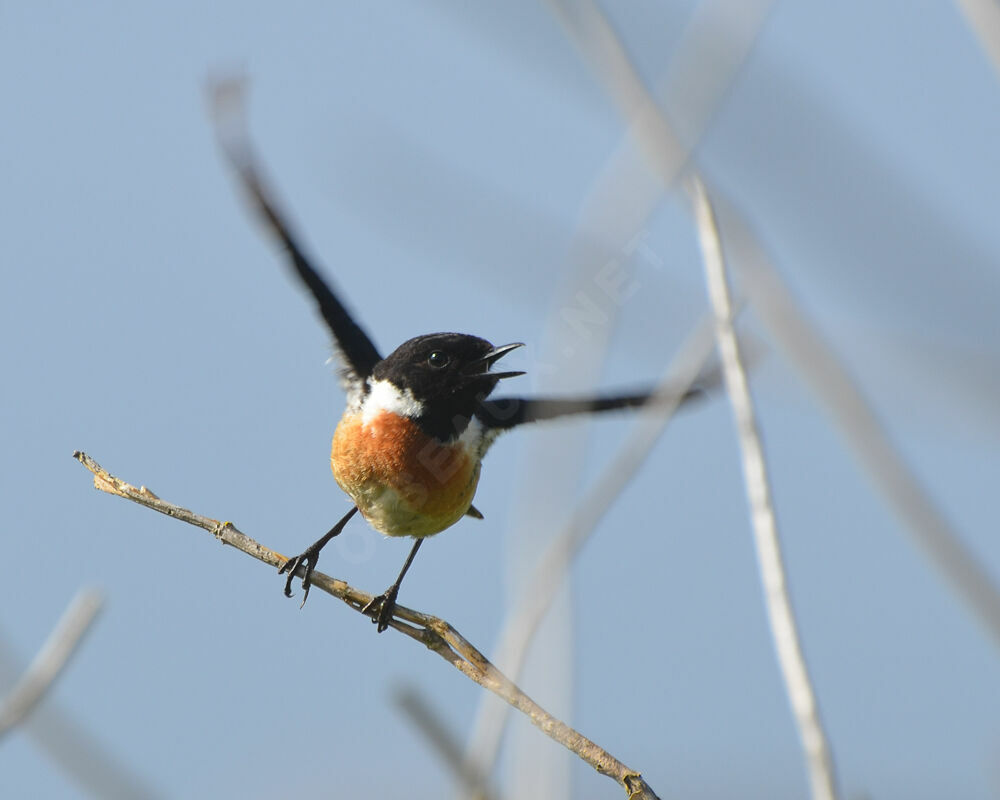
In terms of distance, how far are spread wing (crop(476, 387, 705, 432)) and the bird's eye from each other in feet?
0.76

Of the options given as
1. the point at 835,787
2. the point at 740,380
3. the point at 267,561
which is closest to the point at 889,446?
the point at 740,380

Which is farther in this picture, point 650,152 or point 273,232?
point 273,232

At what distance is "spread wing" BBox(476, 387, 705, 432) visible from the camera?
403cm

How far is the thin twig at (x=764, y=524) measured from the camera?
7.06 ft

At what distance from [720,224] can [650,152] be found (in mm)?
256

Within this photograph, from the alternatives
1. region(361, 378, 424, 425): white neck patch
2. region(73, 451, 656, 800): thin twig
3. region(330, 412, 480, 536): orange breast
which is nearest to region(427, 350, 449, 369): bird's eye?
region(361, 378, 424, 425): white neck patch

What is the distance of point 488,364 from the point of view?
14.9 ft

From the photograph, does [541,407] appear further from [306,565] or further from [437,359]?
[306,565]

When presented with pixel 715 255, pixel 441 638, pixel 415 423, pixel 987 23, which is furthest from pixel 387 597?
pixel 987 23

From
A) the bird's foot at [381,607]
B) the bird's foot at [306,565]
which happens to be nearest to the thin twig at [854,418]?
the bird's foot at [381,607]

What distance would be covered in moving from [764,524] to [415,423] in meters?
2.25

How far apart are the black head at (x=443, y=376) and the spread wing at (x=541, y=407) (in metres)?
0.07

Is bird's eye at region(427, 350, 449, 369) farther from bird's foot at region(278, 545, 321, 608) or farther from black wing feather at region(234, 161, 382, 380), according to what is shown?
bird's foot at region(278, 545, 321, 608)

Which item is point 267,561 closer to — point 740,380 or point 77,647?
point 77,647
